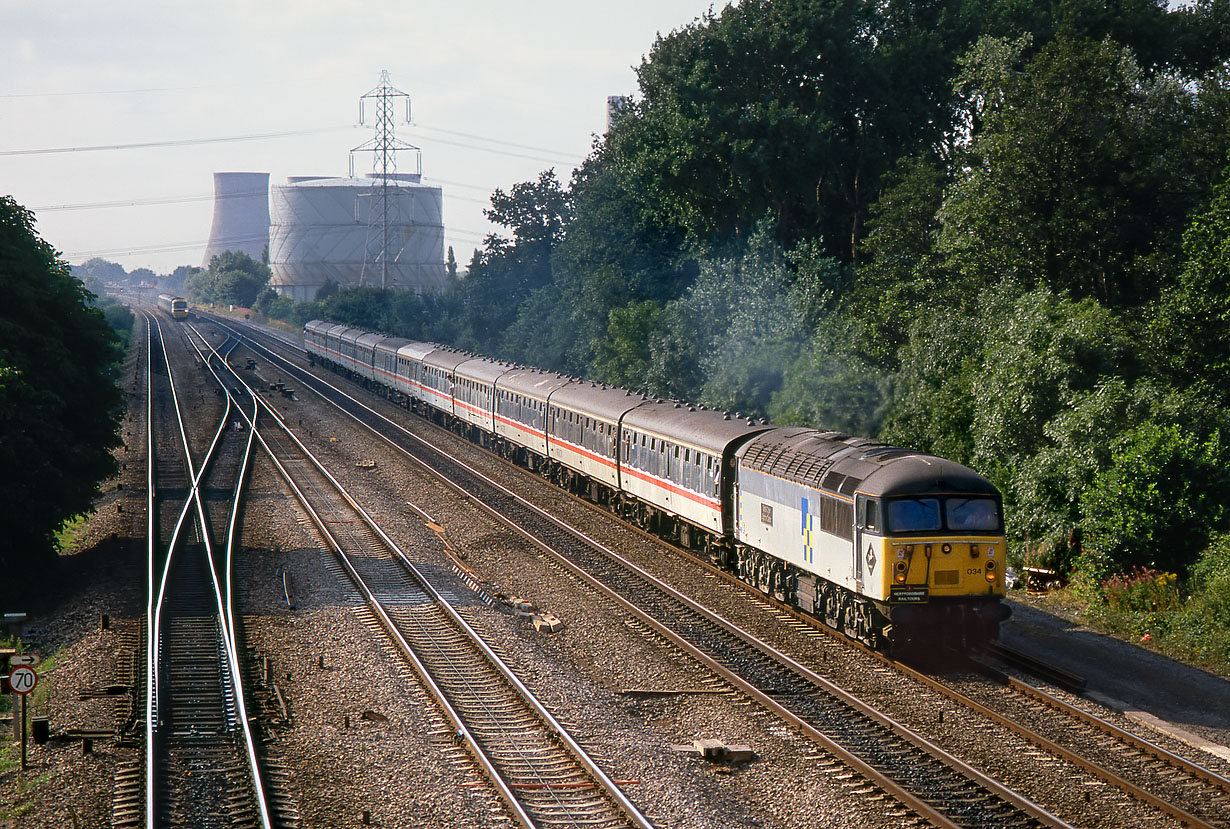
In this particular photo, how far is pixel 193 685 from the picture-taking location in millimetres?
18297

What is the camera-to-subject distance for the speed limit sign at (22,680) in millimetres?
15773

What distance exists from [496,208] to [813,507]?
3047 inches

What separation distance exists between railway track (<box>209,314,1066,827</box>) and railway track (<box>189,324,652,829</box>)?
10.6ft

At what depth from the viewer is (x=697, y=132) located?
5166 cm

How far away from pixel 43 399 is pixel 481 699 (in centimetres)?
1757

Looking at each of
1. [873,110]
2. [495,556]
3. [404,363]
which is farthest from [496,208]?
[495,556]

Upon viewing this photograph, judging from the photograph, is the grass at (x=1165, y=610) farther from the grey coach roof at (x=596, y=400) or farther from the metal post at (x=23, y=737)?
the metal post at (x=23, y=737)

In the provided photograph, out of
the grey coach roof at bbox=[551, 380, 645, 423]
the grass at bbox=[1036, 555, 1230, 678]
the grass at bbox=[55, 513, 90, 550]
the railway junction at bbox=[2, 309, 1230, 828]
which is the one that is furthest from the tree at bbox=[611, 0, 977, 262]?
the grass at bbox=[1036, 555, 1230, 678]

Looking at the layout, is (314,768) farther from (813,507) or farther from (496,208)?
(496,208)

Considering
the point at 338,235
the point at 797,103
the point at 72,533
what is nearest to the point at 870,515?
the point at 72,533

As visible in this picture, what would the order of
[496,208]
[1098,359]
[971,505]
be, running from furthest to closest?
1. [496,208]
2. [1098,359]
3. [971,505]

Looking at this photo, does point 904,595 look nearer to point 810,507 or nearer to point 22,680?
point 810,507

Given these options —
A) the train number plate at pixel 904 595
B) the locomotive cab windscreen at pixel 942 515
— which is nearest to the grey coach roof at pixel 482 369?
the locomotive cab windscreen at pixel 942 515

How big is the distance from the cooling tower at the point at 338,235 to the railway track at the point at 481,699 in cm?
14172
